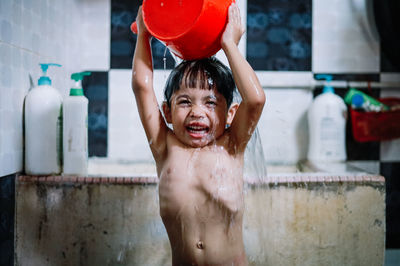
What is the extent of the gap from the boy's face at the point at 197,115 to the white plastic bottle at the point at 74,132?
449 millimetres

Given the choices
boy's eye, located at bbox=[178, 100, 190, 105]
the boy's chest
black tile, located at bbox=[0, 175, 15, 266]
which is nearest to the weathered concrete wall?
black tile, located at bbox=[0, 175, 15, 266]

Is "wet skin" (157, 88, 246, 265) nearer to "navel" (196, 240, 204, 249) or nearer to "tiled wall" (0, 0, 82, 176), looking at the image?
"navel" (196, 240, 204, 249)

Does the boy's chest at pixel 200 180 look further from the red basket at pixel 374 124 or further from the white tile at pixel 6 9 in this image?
the red basket at pixel 374 124

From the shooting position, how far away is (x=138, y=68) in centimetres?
97

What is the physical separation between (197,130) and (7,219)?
713mm

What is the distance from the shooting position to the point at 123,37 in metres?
1.79

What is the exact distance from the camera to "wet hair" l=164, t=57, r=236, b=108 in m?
0.96

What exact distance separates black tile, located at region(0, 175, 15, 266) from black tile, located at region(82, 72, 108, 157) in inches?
26.0

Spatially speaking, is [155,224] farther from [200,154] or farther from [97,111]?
[97,111]

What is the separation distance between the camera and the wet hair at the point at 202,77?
3.15 feet

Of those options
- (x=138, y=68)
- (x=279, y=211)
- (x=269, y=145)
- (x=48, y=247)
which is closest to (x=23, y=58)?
(x=138, y=68)

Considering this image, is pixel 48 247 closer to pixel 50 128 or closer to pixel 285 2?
pixel 50 128

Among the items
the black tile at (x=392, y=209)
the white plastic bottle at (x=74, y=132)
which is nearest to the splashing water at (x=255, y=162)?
the white plastic bottle at (x=74, y=132)

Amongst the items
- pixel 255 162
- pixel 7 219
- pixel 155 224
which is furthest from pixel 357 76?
pixel 7 219
